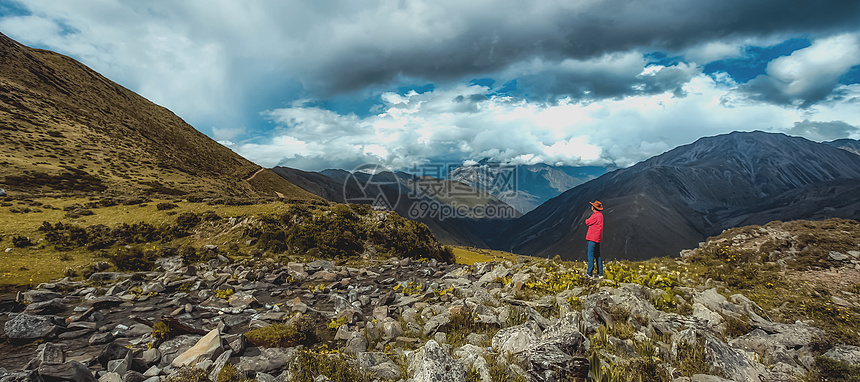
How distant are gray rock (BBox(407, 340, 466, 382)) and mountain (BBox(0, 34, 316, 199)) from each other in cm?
5850

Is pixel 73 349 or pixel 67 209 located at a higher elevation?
pixel 67 209

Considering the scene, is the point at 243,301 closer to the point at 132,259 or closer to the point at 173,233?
the point at 132,259

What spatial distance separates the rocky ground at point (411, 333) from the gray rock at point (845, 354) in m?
0.03

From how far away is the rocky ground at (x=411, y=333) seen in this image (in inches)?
250

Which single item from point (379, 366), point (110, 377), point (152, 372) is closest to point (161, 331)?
point (152, 372)

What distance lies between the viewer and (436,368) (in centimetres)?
611

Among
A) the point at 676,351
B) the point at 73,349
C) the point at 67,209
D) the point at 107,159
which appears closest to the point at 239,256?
the point at 73,349

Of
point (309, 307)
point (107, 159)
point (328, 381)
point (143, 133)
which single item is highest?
point (143, 133)

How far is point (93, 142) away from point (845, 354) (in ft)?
339

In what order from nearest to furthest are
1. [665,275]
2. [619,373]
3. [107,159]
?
[619,373] < [665,275] < [107,159]

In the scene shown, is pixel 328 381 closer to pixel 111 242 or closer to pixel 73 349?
pixel 73 349

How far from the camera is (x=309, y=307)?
12789mm

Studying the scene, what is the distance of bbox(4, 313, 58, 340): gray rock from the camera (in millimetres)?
8977

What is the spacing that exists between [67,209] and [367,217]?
73.5 ft
